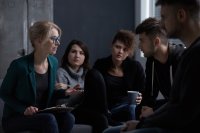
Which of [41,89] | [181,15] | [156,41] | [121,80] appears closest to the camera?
[181,15]

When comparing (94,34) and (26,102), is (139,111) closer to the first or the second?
(26,102)

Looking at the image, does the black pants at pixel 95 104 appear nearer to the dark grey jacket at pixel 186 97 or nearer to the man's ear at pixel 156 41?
the man's ear at pixel 156 41

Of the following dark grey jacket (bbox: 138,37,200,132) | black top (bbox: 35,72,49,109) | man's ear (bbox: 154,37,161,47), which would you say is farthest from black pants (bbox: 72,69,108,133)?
dark grey jacket (bbox: 138,37,200,132)

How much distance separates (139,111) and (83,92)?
0.54 metres

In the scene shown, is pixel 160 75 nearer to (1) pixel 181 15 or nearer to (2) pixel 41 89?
(2) pixel 41 89

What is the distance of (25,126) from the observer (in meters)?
3.03

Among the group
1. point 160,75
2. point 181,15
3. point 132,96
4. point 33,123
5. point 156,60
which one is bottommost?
point 33,123

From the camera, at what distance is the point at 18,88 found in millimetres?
3084

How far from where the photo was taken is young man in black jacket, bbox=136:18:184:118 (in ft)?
9.30

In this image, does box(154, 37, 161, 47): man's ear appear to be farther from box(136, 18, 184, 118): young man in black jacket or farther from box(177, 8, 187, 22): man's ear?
box(177, 8, 187, 22): man's ear

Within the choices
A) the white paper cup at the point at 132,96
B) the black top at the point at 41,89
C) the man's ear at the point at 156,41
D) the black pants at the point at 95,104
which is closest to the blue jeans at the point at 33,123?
the black top at the point at 41,89

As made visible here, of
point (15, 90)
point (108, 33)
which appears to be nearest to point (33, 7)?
point (108, 33)

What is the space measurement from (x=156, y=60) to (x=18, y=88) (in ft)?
3.32

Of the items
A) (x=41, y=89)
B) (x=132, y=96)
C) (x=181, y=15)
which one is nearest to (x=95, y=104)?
(x=132, y=96)
